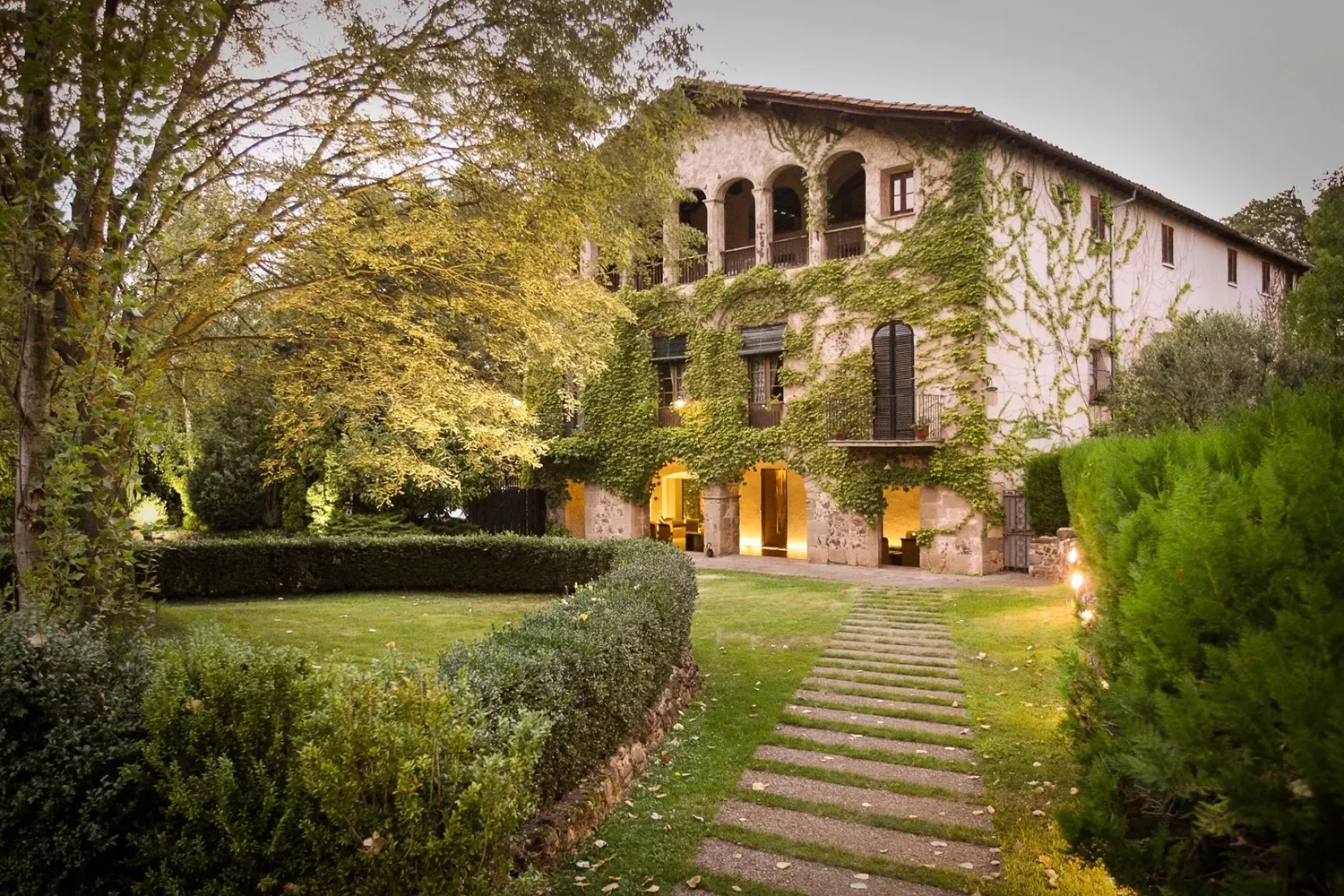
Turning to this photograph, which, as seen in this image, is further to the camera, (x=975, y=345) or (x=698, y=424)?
(x=698, y=424)

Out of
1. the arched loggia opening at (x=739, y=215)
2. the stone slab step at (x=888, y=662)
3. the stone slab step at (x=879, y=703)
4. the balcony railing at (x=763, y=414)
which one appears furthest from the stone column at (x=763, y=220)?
the stone slab step at (x=879, y=703)

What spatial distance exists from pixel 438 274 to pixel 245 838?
8.05m

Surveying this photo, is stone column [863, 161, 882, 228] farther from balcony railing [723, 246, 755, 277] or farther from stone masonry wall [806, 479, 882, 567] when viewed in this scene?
stone masonry wall [806, 479, 882, 567]

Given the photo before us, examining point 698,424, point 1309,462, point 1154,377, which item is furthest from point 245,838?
point 1154,377

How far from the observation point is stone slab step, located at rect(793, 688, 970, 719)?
773 cm

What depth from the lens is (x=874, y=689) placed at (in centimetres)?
863

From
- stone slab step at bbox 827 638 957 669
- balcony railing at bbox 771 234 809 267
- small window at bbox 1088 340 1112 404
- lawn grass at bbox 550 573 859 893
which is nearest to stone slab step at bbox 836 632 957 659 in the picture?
stone slab step at bbox 827 638 957 669

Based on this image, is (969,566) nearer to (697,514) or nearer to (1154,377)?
(1154,377)

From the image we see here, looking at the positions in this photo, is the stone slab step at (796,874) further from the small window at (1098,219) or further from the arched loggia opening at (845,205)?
the small window at (1098,219)

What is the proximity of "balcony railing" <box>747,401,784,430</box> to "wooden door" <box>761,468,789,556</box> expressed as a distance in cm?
324

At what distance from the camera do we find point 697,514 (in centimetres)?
2598

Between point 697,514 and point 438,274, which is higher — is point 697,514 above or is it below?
below

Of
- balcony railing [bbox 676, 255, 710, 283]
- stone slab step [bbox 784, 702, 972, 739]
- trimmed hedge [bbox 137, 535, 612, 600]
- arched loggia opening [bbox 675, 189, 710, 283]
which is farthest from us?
balcony railing [bbox 676, 255, 710, 283]

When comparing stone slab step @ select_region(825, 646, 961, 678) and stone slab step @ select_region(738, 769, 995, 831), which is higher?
stone slab step @ select_region(825, 646, 961, 678)
